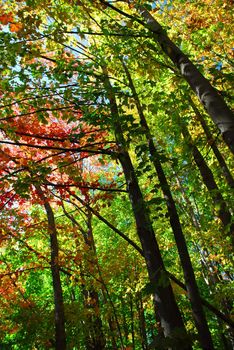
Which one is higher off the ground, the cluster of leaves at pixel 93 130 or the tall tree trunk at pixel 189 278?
the cluster of leaves at pixel 93 130

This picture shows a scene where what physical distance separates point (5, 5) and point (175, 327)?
272 inches

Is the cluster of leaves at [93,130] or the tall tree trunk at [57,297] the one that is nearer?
the cluster of leaves at [93,130]

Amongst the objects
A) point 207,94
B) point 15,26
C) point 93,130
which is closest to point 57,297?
point 93,130

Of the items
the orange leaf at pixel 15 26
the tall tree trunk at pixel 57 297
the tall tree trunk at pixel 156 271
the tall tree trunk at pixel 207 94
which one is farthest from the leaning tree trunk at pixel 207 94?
the tall tree trunk at pixel 57 297

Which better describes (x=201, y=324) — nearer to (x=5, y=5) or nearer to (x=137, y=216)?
(x=137, y=216)

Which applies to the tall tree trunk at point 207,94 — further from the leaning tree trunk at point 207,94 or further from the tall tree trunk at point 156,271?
the tall tree trunk at point 156,271

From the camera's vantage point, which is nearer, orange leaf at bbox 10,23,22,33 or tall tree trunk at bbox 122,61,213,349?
tall tree trunk at bbox 122,61,213,349

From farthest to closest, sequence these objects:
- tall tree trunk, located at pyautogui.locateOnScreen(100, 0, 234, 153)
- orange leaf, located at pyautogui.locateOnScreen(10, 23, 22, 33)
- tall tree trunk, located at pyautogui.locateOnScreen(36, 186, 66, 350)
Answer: tall tree trunk, located at pyautogui.locateOnScreen(36, 186, 66, 350), orange leaf, located at pyautogui.locateOnScreen(10, 23, 22, 33), tall tree trunk, located at pyautogui.locateOnScreen(100, 0, 234, 153)

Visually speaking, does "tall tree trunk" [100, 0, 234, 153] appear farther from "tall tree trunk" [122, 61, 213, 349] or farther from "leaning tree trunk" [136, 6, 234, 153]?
"tall tree trunk" [122, 61, 213, 349]

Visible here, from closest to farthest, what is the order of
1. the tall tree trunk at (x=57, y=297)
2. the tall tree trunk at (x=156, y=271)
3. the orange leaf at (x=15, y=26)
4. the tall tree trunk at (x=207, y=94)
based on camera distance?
the tall tree trunk at (x=207, y=94) < the tall tree trunk at (x=156, y=271) < the orange leaf at (x=15, y=26) < the tall tree trunk at (x=57, y=297)

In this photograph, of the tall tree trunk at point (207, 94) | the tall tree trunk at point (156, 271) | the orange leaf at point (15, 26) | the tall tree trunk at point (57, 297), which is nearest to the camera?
the tall tree trunk at point (207, 94)

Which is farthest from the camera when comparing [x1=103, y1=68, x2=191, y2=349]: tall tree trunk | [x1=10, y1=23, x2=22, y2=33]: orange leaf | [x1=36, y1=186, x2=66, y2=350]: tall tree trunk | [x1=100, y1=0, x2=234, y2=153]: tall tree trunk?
[x1=36, y1=186, x2=66, y2=350]: tall tree trunk

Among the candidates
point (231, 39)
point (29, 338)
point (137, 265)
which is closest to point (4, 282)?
point (29, 338)

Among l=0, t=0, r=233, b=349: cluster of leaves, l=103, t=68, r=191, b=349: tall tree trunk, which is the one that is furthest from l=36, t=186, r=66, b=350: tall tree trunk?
l=103, t=68, r=191, b=349: tall tree trunk
